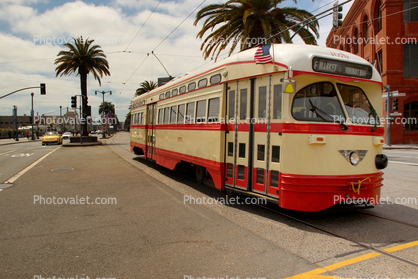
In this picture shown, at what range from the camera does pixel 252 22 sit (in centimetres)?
1576

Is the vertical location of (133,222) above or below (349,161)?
below

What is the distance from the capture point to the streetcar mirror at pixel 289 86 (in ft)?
16.1

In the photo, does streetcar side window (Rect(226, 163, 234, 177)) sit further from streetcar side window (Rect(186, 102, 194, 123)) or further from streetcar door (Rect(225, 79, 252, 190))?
streetcar side window (Rect(186, 102, 194, 123))

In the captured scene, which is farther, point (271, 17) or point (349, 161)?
point (271, 17)

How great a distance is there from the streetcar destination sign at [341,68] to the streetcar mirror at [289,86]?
565 millimetres

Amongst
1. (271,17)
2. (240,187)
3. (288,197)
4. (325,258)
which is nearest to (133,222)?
(240,187)

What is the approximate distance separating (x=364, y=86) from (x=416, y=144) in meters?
28.9

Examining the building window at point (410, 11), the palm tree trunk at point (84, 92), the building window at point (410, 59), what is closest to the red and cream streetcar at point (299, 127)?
the palm tree trunk at point (84, 92)

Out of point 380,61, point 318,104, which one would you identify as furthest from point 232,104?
point 380,61

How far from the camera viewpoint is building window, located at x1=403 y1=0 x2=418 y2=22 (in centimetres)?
2781

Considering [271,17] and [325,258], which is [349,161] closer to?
[325,258]

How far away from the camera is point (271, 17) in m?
16.2

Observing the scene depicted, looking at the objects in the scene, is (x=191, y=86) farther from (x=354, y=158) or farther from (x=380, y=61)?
(x=380, y=61)

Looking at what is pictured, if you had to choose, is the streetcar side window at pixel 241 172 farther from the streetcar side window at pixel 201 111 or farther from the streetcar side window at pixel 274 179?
the streetcar side window at pixel 201 111
